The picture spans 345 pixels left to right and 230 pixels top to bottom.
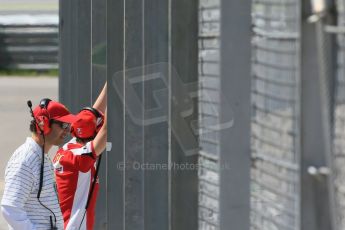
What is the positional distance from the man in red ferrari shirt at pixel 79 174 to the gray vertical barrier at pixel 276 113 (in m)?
3.34

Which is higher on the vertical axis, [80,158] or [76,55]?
[76,55]

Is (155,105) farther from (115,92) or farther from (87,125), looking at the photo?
(87,125)

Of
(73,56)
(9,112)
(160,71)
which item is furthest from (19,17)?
(160,71)

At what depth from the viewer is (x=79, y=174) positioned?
5.74 m

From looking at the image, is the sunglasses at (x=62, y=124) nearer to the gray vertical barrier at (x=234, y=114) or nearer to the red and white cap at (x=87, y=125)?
the red and white cap at (x=87, y=125)

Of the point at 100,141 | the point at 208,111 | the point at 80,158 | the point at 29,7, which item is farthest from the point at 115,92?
the point at 29,7

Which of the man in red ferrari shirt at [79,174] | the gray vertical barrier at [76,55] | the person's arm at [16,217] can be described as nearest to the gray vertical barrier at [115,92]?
the person's arm at [16,217]

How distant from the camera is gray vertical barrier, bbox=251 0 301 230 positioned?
2148mm

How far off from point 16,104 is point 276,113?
60.5 feet

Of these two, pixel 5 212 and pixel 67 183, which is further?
pixel 67 183

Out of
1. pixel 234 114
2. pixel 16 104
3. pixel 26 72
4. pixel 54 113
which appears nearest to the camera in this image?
pixel 234 114

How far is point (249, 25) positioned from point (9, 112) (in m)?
16.9

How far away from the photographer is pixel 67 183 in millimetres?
5758

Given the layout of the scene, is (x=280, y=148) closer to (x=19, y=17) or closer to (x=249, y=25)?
(x=249, y=25)
